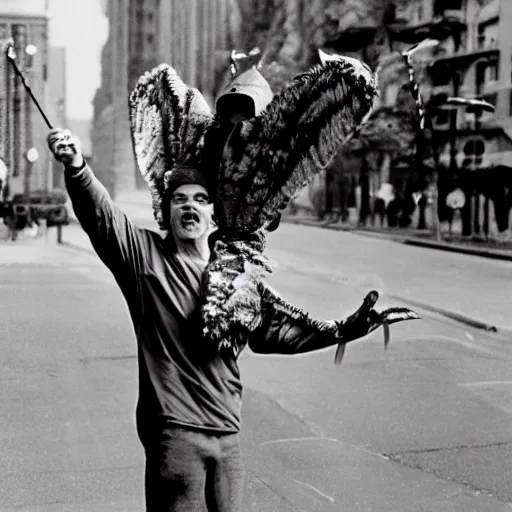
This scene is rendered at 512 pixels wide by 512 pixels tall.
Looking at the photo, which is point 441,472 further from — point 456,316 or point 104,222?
point 456,316

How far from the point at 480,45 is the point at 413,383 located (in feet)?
35.7

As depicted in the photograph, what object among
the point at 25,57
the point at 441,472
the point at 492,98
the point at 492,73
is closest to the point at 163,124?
the point at 441,472

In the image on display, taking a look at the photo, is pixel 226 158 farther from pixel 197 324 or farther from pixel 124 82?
pixel 124 82

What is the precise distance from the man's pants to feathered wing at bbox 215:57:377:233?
2.13ft

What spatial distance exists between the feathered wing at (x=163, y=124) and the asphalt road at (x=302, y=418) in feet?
1.61

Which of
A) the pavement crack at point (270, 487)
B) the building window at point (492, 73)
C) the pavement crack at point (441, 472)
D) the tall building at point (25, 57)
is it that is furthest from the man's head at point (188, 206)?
the building window at point (492, 73)

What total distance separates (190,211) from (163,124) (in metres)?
0.49

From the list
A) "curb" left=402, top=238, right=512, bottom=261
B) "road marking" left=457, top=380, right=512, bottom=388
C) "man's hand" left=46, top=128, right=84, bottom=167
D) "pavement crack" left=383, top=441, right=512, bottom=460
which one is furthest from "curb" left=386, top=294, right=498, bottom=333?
"man's hand" left=46, top=128, right=84, bottom=167

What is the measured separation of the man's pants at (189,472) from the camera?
2701 millimetres

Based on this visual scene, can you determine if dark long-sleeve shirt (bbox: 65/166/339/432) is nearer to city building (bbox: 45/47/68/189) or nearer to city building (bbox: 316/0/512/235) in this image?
city building (bbox: 45/47/68/189)

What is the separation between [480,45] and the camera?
56.1ft

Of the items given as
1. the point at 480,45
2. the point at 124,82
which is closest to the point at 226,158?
the point at 124,82

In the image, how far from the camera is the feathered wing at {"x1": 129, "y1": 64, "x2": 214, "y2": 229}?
2.95 metres

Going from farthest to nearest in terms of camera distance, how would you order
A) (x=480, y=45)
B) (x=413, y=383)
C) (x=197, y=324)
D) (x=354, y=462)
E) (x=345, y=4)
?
1. (x=345, y=4)
2. (x=480, y=45)
3. (x=413, y=383)
4. (x=354, y=462)
5. (x=197, y=324)
